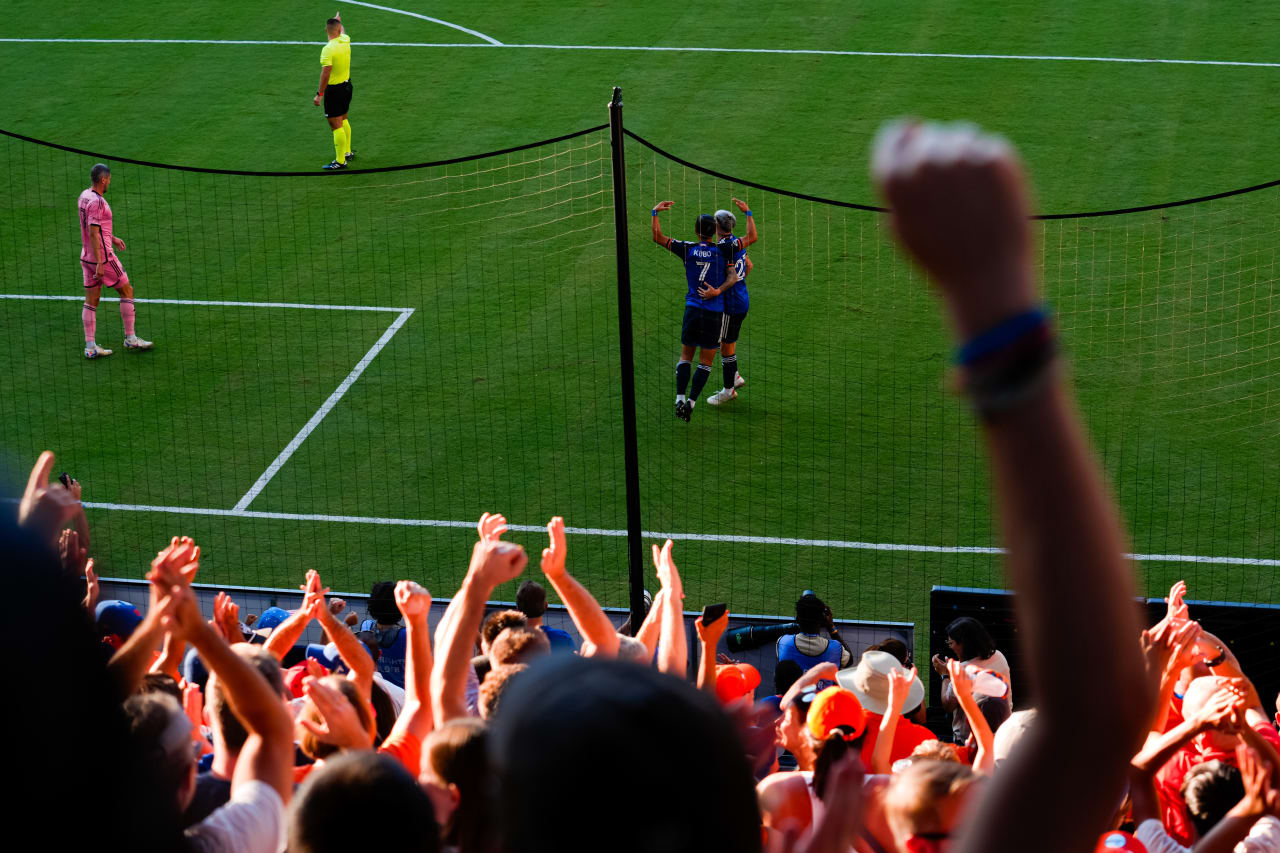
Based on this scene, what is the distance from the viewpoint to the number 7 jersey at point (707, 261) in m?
11.9

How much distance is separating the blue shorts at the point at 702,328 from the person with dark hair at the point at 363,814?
9799 mm

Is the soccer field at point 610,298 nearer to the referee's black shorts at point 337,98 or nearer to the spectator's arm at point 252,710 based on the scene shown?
the referee's black shorts at point 337,98

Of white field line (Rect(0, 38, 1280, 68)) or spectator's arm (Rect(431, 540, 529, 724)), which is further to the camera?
white field line (Rect(0, 38, 1280, 68))

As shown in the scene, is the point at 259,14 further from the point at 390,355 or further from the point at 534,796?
the point at 534,796

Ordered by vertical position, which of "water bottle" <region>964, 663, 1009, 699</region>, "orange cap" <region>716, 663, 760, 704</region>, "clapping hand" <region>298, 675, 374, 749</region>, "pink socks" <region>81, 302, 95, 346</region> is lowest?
"water bottle" <region>964, 663, 1009, 699</region>

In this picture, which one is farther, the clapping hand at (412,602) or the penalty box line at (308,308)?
the penalty box line at (308,308)

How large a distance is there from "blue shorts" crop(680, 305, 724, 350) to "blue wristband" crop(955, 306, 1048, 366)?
1081cm

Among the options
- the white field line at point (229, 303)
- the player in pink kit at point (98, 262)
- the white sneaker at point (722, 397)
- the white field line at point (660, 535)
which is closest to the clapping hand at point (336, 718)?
the white field line at point (660, 535)

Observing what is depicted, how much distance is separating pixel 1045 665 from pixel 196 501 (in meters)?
10.9

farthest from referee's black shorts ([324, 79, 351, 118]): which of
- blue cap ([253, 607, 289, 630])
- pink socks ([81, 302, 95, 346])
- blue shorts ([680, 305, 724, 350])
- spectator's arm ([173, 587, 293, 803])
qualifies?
spectator's arm ([173, 587, 293, 803])

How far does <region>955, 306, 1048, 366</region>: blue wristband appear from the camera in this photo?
46.8 inches

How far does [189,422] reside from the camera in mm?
12516

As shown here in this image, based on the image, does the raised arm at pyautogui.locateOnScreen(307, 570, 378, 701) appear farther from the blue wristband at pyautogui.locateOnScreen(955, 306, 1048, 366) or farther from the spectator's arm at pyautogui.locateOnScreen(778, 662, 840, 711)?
the blue wristband at pyautogui.locateOnScreen(955, 306, 1048, 366)

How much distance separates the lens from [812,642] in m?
7.29
